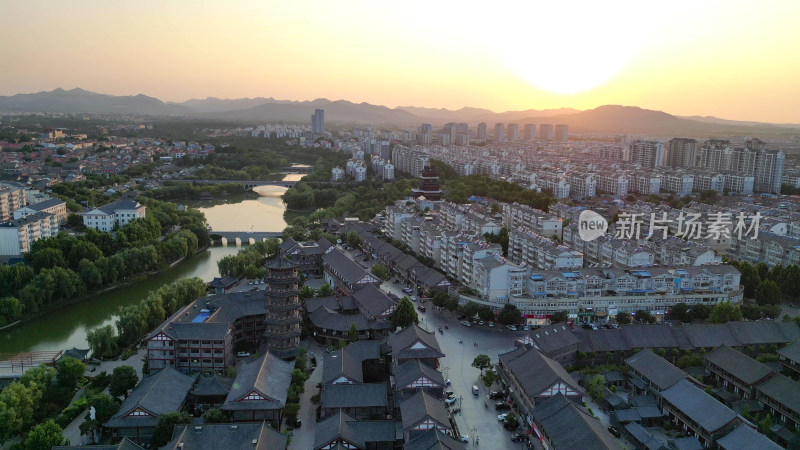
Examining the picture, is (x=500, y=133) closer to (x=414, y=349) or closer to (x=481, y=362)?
(x=481, y=362)

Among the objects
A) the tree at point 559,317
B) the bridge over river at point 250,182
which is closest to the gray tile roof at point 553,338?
the tree at point 559,317

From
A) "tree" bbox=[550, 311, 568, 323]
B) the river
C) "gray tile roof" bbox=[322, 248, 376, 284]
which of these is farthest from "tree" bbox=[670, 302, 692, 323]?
the river

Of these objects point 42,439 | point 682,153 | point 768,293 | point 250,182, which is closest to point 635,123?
point 682,153

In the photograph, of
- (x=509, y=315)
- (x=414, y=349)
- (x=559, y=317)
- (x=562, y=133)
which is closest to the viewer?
(x=414, y=349)

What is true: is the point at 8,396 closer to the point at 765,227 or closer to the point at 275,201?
the point at 765,227

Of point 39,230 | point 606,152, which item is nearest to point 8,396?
point 39,230

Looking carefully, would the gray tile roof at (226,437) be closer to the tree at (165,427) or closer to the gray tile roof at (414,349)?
the tree at (165,427)

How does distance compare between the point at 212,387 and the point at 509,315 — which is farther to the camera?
the point at 509,315
